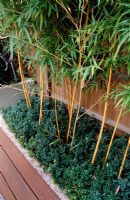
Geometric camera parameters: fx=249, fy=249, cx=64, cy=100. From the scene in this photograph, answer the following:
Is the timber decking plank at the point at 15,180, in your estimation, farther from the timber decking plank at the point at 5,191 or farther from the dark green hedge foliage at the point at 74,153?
the dark green hedge foliage at the point at 74,153

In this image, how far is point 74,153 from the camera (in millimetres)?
2494

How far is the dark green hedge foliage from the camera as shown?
203cm

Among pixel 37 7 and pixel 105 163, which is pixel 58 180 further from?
pixel 37 7

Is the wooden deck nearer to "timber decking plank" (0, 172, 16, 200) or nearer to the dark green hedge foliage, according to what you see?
"timber decking plank" (0, 172, 16, 200)

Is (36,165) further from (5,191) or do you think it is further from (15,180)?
(5,191)

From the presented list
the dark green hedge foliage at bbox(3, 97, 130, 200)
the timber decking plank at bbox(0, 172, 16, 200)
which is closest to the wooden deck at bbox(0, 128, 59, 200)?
the timber decking plank at bbox(0, 172, 16, 200)

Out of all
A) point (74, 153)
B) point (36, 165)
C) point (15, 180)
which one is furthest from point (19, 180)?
point (74, 153)

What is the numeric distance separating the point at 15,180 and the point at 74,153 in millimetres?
622

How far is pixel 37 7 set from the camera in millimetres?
1812

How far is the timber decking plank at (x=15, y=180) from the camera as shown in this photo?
2.16 meters

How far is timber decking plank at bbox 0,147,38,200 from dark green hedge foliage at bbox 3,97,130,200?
0.27 metres

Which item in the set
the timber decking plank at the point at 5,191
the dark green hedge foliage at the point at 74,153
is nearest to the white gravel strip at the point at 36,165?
the dark green hedge foliage at the point at 74,153

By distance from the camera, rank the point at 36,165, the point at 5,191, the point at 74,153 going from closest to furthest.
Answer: the point at 5,191
the point at 74,153
the point at 36,165

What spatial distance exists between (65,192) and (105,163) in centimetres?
44
